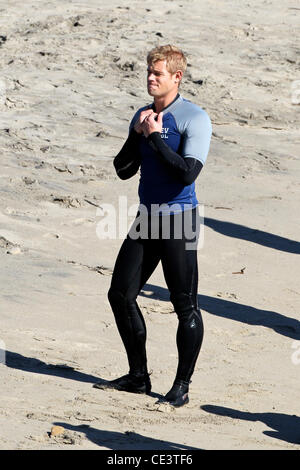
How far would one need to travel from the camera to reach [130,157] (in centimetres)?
541

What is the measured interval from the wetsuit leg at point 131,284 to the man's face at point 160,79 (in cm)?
79

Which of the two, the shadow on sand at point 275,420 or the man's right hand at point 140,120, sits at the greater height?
the man's right hand at point 140,120

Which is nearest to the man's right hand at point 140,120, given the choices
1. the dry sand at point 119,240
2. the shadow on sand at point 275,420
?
the dry sand at point 119,240

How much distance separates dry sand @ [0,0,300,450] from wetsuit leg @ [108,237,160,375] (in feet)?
1.11

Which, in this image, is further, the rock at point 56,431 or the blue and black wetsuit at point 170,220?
the blue and black wetsuit at point 170,220

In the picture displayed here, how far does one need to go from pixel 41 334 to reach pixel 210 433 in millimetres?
1867

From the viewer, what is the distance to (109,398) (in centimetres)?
552

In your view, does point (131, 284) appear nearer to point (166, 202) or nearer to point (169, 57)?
point (166, 202)

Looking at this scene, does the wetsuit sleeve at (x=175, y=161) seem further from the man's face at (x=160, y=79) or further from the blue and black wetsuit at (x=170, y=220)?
the man's face at (x=160, y=79)

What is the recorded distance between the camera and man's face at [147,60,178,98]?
206 inches

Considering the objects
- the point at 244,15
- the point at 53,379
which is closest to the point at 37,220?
the point at 53,379

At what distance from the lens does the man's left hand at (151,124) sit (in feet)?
16.9

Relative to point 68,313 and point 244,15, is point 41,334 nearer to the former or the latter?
point 68,313

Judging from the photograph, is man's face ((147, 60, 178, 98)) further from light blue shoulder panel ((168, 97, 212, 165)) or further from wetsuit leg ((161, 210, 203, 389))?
wetsuit leg ((161, 210, 203, 389))
